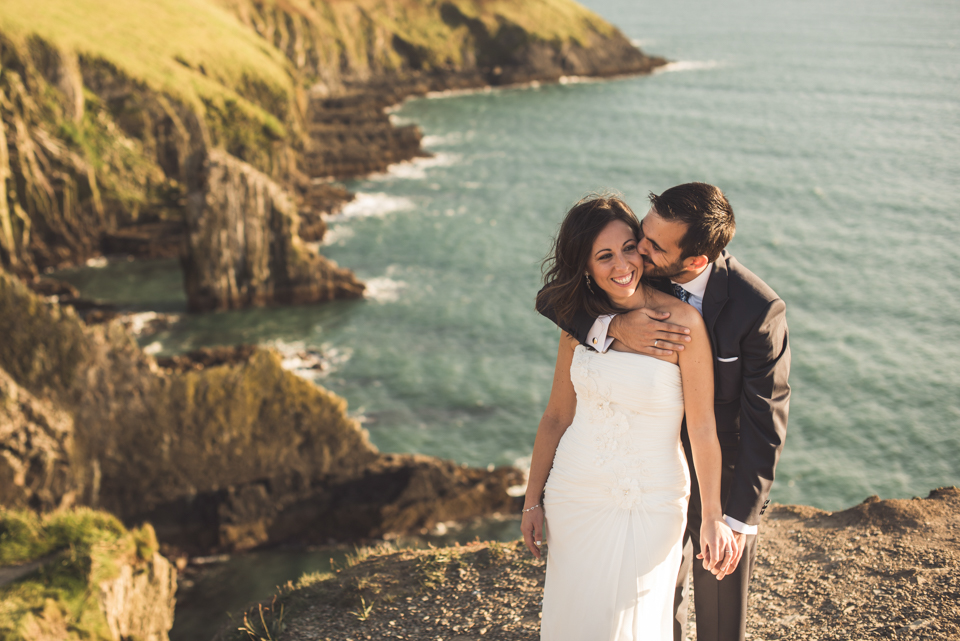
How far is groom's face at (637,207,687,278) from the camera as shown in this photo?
520cm

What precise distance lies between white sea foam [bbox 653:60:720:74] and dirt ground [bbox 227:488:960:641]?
10127 centimetres

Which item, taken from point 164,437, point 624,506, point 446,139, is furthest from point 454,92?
point 624,506

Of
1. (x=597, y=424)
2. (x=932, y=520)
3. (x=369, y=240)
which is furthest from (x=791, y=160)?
(x=597, y=424)

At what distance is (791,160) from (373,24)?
56269mm

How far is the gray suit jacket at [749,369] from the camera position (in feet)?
17.0

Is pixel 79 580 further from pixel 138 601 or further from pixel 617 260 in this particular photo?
pixel 617 260

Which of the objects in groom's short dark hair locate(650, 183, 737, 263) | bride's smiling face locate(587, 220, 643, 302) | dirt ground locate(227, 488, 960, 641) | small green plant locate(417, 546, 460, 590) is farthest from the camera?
small green plant locate(417, 546, 460, 590)

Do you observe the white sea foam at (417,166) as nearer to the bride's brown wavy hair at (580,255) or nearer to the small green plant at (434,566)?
the small green plant at (434,566)

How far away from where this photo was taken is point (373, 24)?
95625 millimetres

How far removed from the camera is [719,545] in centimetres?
525

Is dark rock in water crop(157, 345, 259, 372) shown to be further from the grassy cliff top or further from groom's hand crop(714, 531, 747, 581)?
the grassy cliff top

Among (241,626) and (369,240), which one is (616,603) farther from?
(369,240)

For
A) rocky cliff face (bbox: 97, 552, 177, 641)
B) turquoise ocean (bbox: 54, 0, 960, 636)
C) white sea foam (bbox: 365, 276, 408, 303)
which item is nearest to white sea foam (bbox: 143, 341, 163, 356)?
turquoise ocean (bbox: 54, 0, 960, 636)

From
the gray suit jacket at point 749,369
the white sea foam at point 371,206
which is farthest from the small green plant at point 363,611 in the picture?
the white sea foam at point 371,206
